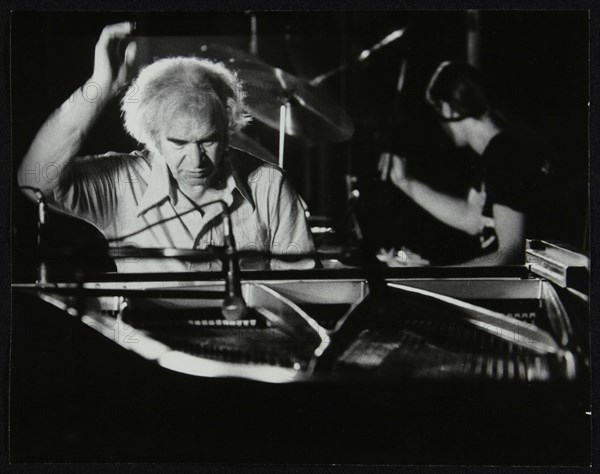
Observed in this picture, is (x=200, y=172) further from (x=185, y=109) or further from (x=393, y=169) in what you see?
(x=393, y=169)

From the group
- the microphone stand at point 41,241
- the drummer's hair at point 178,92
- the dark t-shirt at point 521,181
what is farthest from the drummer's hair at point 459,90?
the microphone stand at point 41,241

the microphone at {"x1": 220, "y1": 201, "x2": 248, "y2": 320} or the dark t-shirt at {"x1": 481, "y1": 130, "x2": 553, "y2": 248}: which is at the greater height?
the dark t-shirt at {"x1": 481, "y1": 130, "x2": 553, "y2": 248}

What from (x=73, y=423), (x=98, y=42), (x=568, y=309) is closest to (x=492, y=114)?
(x=568, y=309)

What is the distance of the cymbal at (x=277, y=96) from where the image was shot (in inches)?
84.2

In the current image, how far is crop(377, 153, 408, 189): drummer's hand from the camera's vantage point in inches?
84.3

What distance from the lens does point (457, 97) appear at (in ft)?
7.06

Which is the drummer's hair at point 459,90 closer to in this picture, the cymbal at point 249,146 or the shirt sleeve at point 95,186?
the cymbal at point 249,146

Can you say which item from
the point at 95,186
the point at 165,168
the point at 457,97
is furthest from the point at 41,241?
the point at 457,97

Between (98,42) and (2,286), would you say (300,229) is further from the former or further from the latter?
(2,286)

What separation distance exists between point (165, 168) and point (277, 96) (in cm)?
45

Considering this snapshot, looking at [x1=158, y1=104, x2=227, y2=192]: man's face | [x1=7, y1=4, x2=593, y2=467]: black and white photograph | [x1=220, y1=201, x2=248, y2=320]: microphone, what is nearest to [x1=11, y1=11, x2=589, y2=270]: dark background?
[x1=7, y1=4, x2=593, y2=467]: black and white photograph

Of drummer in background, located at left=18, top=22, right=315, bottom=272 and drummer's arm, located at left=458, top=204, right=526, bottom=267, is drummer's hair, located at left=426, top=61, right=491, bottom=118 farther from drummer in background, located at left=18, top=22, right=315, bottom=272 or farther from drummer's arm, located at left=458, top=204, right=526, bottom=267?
drummer in background, located at left=18, top=22, right=315, bottom=272

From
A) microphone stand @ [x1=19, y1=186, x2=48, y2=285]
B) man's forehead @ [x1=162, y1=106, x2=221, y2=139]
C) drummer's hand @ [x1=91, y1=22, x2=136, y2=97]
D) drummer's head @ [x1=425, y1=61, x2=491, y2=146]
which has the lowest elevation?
microphone stand @ [x1=19, y1=186, x2=48, y2=285]

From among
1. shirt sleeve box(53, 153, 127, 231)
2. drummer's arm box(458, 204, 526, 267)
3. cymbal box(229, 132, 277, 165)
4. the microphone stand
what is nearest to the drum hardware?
cymbal box(229, 132, 277, 165)
